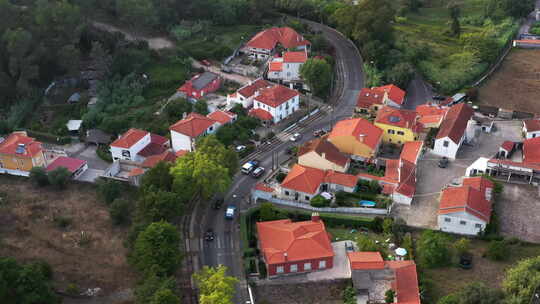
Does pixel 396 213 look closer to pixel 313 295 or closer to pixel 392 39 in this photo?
pixel 313 295

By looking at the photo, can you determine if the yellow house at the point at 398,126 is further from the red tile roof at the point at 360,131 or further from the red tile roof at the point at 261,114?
the red tile roof at the point at 261,114

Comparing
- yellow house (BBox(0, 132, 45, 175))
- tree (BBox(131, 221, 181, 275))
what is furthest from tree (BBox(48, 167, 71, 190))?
tree (BBox(131, 221, 181, 275))

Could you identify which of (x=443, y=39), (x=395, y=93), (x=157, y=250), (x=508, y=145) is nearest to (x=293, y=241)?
(x=157, y=250)

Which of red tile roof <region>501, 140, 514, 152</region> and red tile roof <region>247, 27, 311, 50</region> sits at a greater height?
red tile roof <region>247, 27, 311, 50</region>

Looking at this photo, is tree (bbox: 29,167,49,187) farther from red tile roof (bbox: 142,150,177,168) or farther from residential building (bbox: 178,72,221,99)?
residential building (bbox: 178,72,221,99)

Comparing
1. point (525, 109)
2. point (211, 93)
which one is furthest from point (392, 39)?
point (211, 93)

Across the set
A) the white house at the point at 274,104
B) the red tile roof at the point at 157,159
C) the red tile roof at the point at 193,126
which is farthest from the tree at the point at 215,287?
the white house at the point at 274,104
